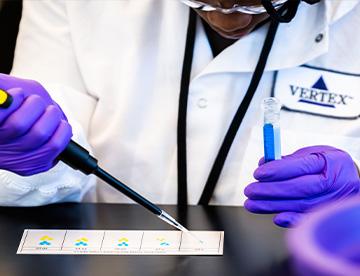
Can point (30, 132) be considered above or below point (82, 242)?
above

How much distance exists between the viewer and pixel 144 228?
79 centimetres

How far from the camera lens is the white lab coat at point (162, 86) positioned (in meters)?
0.97

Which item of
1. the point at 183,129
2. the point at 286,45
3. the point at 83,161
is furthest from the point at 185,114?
the point at 83,161

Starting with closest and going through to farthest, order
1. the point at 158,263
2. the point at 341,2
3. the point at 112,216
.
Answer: the point at 158,263 < the point at 112,216 < the point at 341,2

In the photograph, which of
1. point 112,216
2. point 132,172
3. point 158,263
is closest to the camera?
point 158,263

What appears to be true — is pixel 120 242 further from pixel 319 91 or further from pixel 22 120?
pixel 319 91

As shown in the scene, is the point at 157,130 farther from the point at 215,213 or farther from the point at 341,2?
the point at 341,2

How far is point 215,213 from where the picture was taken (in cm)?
83

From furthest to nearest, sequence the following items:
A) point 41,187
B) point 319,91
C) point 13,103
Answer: point 319,91, point 41,187, point 13,103

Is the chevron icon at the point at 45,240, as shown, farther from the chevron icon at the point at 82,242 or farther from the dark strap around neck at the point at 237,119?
the dark strap around neck at the point at 237,119

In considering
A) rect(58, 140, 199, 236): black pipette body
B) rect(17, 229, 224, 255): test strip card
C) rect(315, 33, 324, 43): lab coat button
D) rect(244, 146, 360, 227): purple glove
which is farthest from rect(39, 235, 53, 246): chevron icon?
rect(315, 33, 324, 43): lab coat button

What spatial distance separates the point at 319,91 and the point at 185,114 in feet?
0.76

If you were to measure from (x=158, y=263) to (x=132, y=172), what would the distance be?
1.25ft

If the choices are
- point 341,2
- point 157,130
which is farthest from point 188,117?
point 341,2
